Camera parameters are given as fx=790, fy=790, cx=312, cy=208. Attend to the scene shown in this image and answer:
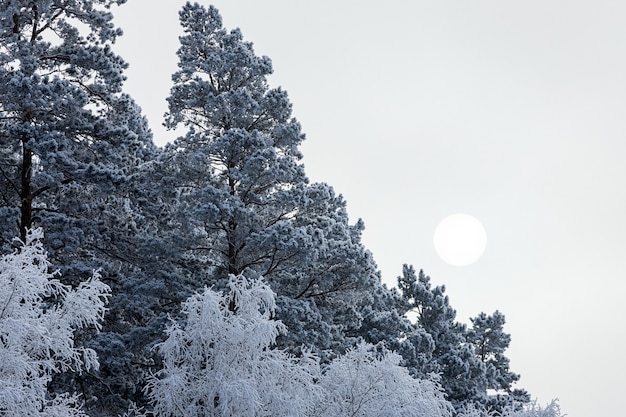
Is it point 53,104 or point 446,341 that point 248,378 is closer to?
point 53,104

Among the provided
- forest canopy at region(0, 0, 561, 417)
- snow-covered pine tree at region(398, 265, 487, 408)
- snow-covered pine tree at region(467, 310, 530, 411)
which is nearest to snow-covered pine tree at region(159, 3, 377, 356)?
forest canopy at region(0, 0, 561, 417)

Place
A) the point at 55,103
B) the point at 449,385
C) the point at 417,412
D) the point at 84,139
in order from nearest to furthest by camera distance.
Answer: the point at 417,412 → the point at 55,103 → the point at 84,139 → the point at 449,385

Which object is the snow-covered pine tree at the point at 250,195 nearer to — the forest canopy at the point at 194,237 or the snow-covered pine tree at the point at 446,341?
the forest canopy at the point at 194,237

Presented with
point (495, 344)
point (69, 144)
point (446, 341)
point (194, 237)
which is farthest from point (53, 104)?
point (495, 344)

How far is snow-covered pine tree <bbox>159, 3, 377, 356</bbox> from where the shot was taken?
879 inches

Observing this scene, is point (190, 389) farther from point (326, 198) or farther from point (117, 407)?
point (326, 198)

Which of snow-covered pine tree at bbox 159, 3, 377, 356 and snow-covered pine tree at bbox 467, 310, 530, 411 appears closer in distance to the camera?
snow-covered pine tree at bbox 159, 3, 377, 356

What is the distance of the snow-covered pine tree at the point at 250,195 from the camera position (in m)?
22.3

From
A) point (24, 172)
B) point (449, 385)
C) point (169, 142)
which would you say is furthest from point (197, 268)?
point (449, 385)

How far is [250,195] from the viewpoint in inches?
936

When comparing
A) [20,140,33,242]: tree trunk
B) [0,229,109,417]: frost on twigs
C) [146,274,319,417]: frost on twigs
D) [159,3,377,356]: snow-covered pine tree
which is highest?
[159,3,377,356]: snow-covered pine tree

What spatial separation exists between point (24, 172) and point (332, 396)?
391 inches

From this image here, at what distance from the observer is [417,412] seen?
718 inches

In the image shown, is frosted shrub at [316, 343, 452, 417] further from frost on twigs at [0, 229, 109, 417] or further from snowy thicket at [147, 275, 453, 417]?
frost on twigs at [0, 229, 109, 417]
